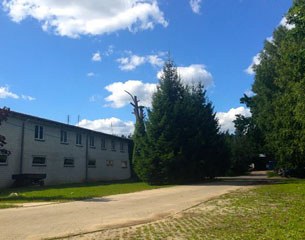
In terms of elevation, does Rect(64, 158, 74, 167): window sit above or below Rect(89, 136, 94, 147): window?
below

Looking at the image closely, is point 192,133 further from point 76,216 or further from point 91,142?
point 76,216

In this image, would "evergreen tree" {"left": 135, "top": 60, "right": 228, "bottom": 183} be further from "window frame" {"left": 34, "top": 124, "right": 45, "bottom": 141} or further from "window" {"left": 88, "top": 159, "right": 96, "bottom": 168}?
"window" {"left": 88, "top": 159, "right": 96, "bottom": 168}

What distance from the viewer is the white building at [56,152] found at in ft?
114

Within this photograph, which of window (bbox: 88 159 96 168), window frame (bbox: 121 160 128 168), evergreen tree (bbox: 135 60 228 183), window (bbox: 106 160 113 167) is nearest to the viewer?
evergreen tree (bbox: 135 60 228 183)

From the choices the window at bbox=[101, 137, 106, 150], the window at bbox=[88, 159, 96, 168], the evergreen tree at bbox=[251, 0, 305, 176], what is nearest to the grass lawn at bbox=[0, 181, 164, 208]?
the evergreen tree at bbox=[251, 0, 305, 176]

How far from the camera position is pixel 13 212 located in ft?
50.3

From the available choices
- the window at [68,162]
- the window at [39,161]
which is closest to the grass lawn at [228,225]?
the window at [39,161]

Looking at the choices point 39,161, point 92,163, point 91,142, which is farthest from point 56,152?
point 92,163

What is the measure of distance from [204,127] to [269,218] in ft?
86.9

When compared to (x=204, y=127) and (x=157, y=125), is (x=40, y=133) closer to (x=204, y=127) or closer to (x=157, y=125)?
(x=157, y=125)

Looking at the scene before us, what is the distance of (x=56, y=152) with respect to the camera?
4047 centimetres

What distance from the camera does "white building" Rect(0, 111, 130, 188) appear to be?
1364 inches

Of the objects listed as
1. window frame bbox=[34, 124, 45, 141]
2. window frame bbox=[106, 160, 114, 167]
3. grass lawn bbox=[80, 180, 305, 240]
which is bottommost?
grass lawn bbox=[80, 180, 305, 240]

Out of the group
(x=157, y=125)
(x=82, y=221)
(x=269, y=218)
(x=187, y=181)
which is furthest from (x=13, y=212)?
(x=187, y=181)
